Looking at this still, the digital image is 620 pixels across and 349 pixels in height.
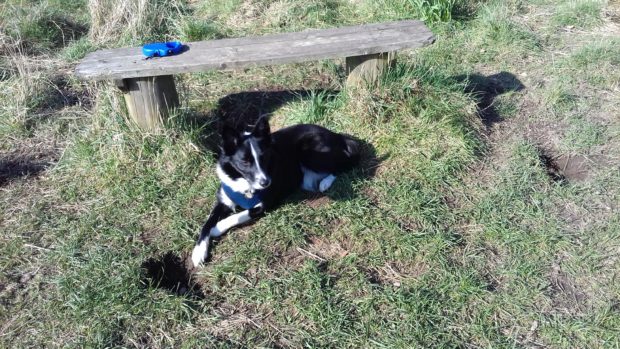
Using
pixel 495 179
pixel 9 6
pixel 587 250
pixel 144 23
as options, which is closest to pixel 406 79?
pixel 495 179

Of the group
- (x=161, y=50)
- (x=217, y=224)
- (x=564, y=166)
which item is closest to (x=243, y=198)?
(x=217, y=224)

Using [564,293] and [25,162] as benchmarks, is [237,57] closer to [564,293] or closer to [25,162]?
[25,162]

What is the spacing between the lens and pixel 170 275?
138 inches

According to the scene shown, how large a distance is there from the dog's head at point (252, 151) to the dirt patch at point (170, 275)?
2.49 feet

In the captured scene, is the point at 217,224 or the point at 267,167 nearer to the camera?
the point at 267,167

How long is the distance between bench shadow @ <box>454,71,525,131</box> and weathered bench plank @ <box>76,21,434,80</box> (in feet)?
3.26

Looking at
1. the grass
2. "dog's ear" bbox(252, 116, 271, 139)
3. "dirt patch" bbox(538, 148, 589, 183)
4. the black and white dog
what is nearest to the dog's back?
the black and white dog

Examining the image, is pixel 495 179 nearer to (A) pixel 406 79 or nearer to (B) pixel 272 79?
(A) pixel 406 79

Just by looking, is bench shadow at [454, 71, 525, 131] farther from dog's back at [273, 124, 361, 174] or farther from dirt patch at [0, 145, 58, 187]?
dirt patch at [0, 145, 58, 187]

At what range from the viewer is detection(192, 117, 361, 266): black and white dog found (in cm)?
348

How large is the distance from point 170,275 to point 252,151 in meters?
1.06

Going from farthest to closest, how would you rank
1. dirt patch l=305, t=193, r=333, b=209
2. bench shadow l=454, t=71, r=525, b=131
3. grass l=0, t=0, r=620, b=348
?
bench shadow l=454, t=71, r=525, b=131, dirt patch l=305, t=193, r=333, b=209, grass l=0, t=0, r=620, b=348

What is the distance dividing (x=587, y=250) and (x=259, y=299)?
7.59ft

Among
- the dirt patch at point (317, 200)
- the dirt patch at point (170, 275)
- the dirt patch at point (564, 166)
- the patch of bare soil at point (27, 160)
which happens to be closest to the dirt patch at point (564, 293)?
the dirt patch at point (564, 166)
